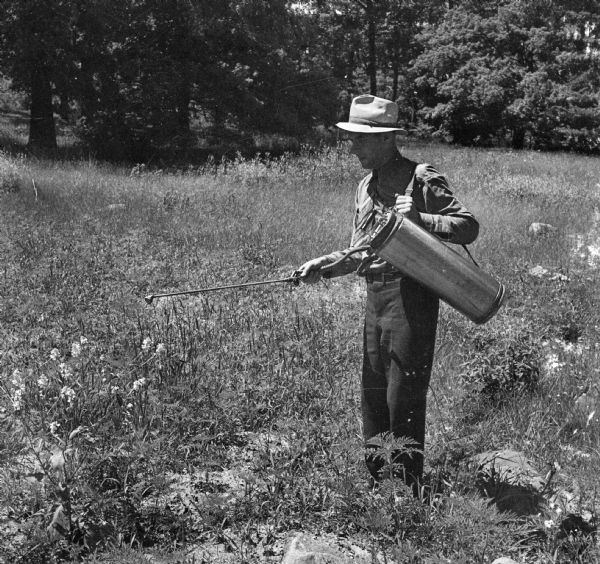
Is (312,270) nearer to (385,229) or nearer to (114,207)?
(385,229)

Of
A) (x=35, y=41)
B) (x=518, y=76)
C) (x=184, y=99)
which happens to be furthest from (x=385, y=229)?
(x=518, y=76)

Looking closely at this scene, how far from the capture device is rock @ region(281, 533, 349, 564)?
317 centimetres

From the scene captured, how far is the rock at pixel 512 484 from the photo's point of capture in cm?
375

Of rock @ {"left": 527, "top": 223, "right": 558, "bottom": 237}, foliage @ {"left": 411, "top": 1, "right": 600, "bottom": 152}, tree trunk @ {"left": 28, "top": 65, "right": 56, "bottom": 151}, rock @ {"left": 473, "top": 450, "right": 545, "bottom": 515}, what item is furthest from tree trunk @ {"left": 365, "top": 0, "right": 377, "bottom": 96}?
rock @ {"left": 473, "top": 450, "right": 545, "bottom": 515}

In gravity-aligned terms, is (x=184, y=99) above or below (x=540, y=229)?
above

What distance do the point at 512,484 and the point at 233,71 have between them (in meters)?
20.5

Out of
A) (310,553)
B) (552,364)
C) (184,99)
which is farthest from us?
(184,99)

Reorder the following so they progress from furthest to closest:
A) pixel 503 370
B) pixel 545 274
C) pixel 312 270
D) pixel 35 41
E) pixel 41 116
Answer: pixel 41 116 → pixel 35 41 → pixel 545 274 → pixel 503 370 → pixel 312 270

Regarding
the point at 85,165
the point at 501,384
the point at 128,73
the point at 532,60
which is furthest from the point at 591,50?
the point at 501,384

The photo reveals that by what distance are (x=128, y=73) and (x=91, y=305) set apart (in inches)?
661

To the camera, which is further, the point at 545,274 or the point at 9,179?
the point at 9,179

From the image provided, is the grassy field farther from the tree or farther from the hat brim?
the tree

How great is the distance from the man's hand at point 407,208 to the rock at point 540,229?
798cm

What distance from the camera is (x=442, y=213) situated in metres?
3.46
